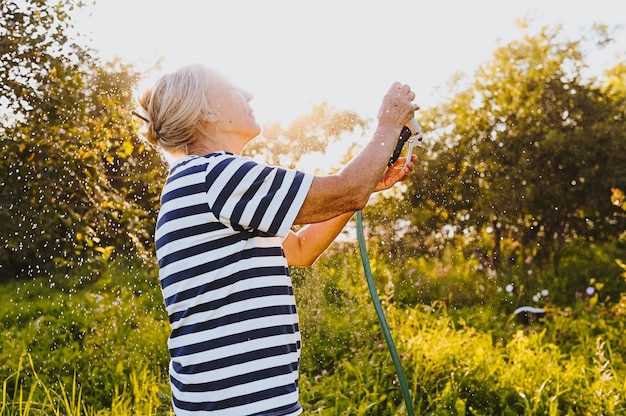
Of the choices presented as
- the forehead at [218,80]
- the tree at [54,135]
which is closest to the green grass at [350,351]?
the tree at [54,135]

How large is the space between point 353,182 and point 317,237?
0.43 meters

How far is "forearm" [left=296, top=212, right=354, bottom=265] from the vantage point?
6.46ft

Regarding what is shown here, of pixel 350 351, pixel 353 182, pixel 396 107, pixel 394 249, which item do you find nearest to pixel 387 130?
pixel 396 107

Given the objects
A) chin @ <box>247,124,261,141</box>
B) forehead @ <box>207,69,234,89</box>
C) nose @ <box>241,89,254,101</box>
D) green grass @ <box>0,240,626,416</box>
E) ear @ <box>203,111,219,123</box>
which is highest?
forehead @ <box>207,69,234,89</box>

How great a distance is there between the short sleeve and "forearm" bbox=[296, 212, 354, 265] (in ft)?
1.43

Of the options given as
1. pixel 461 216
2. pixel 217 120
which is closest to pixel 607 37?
pixel 461 216

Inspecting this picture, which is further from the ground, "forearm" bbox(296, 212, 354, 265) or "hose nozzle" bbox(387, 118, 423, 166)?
"hose nozzle" bbox(387, 118, 423, 166)

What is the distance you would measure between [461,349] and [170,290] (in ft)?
7.67

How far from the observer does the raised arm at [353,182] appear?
1555 mm

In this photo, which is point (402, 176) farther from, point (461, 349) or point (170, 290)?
point (461, 349)

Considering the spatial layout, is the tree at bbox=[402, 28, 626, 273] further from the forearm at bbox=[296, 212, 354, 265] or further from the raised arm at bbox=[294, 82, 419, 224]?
the raised arm at bbox=[294, 82, 419, 224]

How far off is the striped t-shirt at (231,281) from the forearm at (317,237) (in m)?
0.41

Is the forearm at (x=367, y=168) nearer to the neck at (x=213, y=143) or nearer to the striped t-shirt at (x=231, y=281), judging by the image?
the striped t-shirt at (x=231, y=281)

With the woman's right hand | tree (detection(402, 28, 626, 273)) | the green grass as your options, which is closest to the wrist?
the woman's right hand
